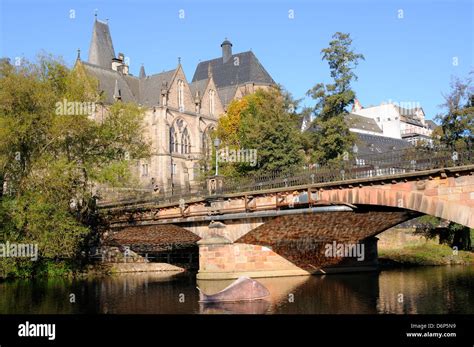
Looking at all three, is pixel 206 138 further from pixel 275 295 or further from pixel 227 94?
pixel 275 295

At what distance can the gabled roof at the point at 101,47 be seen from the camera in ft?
271

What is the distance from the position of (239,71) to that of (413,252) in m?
53.8

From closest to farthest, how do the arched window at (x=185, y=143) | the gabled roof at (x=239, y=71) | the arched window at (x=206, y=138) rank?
the arched window at (x=185, y=143)
the arched window at (x=206, y=138)
the gabled roof at (x=239, y=71)

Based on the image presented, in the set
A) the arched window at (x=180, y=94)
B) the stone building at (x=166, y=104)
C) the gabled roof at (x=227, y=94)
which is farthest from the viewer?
the gabled roof at (x=227, y=94)

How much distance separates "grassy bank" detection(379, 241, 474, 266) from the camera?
45500mm

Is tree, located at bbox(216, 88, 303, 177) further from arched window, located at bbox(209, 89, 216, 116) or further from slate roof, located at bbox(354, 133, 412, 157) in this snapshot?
arched window, located at bbox(209, 89, 216, 116)

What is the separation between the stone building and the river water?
113 feet

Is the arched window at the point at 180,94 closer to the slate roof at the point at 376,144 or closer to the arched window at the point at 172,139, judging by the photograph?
the arched window at the point at 172,139

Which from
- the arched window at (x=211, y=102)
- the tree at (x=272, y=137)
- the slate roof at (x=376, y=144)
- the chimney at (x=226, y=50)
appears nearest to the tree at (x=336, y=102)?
the tree at (x=272, y=137)

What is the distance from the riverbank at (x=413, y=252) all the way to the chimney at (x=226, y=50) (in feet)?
189

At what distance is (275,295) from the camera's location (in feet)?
85.8

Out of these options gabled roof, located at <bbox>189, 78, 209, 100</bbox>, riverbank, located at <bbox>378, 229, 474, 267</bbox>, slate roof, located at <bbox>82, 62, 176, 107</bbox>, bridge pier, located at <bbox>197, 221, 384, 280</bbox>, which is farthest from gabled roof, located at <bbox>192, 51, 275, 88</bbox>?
bridge pier, located at <bbox>197, 221, 384, 280</bbox>
